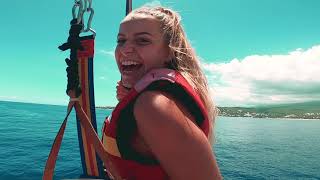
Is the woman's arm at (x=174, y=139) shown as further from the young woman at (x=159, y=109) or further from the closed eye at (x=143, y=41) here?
the closed eye at (x=143, y=41)

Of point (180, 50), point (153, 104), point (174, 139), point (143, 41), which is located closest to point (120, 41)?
point (143, 41)

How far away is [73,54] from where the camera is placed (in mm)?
2393

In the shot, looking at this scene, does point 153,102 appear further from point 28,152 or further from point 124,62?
point 28,152

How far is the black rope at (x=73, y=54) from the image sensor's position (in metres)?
2.30

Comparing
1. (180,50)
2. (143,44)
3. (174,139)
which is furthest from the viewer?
(180,50)

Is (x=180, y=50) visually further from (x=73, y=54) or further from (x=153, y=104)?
(x=153, y=104)

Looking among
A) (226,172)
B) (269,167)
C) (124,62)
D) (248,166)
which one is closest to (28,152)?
(226,172)

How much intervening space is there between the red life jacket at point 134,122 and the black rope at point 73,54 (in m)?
0.50

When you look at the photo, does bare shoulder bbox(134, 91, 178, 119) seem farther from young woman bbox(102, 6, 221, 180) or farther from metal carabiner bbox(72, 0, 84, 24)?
metal carabiner bbox(72, 0, 84, 24)

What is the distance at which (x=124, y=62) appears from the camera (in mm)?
2457

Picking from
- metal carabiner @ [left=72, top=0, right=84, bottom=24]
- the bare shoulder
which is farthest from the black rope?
the bare shoulder

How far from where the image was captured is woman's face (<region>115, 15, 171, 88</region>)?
229cm

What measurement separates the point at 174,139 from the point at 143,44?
3.32 ft

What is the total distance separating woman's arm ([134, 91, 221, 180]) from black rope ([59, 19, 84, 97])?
86 cm
